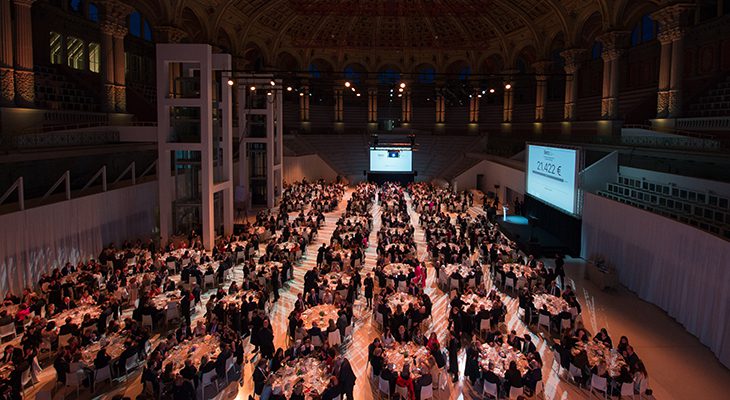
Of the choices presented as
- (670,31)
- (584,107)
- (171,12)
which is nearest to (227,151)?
(171,12)

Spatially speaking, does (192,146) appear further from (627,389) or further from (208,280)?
(627,389)

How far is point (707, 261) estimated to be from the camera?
11609 millimetres

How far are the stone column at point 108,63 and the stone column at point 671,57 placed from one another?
81.3 feet

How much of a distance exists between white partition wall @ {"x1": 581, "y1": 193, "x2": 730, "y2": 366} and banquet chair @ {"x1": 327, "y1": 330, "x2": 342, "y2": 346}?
26.6ft

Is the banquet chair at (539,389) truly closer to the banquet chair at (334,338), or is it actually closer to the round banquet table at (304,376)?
the round banquet table at (304,376)

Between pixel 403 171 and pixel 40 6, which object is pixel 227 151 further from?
pixel 403 171

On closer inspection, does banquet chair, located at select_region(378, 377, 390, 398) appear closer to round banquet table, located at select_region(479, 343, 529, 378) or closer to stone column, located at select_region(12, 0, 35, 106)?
round banquet table, located at select_region(479, 343, 529, 378)

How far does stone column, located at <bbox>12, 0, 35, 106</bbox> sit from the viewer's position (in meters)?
18.6

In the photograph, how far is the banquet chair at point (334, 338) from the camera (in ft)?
35.8

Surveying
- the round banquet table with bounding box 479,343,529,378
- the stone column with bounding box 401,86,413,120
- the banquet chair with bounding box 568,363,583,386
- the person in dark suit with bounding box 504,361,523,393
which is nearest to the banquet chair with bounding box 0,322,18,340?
the round banquet table with bounding box 479,343,529,378

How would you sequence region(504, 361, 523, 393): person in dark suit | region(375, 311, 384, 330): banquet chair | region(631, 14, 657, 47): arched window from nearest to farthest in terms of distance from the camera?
region(504, 361, 523, 393): person in dark suit, region(375, 311, 384, 330): banquet chair, region(631, 14, 657, 47): arched window

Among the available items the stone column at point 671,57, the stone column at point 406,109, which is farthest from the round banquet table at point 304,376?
the stone column at point 406,109

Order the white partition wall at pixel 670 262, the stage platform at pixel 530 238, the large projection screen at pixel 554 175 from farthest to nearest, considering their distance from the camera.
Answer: the stage platform at pixel 530 238 → the large projection screen at pixel 554 175 → the white partition wall at pixel 670 262

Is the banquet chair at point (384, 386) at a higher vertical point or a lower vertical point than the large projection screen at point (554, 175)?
lower
